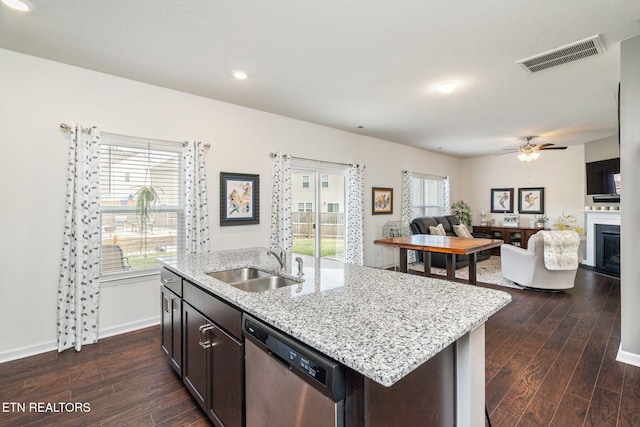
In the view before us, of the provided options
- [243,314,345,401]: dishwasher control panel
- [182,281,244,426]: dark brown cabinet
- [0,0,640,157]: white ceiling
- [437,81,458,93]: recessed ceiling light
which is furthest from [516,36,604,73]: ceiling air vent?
[182,281,244,426]: dark brown cabinet

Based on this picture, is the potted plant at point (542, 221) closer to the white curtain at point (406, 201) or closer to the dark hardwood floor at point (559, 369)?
the white curtain at point (406, 201)

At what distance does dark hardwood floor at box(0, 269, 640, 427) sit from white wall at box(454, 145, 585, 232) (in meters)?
4.48

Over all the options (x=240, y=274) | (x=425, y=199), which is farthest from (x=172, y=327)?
(x=425, y=199)

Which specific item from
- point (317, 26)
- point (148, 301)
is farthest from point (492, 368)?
point (148, 301)

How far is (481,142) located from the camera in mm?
6270

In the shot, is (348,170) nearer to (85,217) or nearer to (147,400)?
(85,217)

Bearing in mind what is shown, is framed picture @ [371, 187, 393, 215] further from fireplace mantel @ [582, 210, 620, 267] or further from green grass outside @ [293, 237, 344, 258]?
fireplace mantel @ [582, 210, 620, 267]

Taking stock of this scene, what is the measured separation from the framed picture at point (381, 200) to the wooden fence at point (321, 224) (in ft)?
2.63

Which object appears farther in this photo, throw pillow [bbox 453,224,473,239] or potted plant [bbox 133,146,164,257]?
throw pillow [bbox 453,224,473,239]

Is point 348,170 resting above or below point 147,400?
above

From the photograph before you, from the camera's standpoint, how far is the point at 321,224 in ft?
16.9

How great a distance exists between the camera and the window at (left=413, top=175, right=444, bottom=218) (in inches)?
283

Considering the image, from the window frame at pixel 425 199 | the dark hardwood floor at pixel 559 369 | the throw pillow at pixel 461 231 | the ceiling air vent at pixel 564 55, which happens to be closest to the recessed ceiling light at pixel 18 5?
the ceiling air vent at pixel 564 55

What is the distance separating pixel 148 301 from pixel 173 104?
225 centimetres
